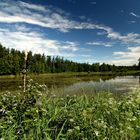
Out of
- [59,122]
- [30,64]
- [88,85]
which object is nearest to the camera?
[59,122]

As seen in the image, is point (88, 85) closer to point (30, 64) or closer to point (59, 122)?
point (59, 122)

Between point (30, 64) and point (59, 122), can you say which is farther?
point (30, 64)

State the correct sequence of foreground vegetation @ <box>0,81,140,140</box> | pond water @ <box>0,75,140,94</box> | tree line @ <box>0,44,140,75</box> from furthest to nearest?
tree line @ <box>0,44,140,75</box>, pond water @ <box>0,75,140,94</box>, foreground vegetation @ <box>0,81,140,140</box>

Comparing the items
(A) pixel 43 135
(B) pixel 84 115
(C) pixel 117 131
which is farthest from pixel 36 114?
(C) pixel 117 131

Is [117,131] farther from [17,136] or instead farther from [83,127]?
[17,136]

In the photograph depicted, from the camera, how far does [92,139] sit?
5.44m

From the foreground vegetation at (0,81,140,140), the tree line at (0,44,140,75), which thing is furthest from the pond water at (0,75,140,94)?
the tree line at (0,44,140,75)

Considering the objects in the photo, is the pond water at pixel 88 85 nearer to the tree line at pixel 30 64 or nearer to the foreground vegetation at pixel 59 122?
the foreground vegetation at pixel 59 122

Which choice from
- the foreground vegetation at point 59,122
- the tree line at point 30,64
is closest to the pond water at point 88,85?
the foreground vegetation at point 59,122

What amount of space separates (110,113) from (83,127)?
1.38 m

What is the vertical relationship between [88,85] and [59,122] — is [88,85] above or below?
above

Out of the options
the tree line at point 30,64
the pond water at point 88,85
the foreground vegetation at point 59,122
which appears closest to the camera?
the foreground vegetation at point 59,122

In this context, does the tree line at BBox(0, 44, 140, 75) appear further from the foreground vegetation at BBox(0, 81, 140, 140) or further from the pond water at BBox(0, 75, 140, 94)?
the foreground vegetation at BBox(0, 81, 140, 140)

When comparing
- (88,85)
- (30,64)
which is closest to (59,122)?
(88,85)
